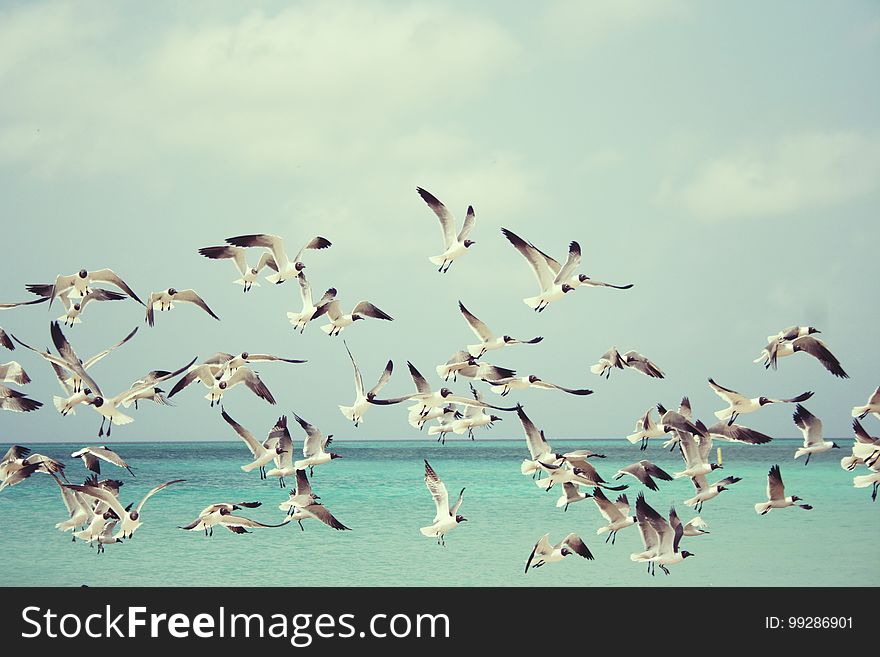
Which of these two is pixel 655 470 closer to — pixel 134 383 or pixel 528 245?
pixel 528 245

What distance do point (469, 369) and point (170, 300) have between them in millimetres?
4302

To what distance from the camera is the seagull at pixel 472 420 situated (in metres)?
16.6

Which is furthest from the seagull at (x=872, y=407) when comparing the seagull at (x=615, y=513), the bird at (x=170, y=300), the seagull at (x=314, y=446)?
the bird at (x=170, y=300)

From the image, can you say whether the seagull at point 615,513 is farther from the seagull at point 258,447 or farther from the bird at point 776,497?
the seagull at point 258,447

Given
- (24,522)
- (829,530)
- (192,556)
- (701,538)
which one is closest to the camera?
(192,556)

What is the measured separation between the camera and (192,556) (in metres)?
23.5

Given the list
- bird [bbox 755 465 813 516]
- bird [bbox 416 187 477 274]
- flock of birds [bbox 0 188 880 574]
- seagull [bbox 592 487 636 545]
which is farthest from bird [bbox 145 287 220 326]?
bird [bbox 755 465 813 516]

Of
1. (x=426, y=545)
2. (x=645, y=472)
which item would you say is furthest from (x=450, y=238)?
(x=426, y=545)

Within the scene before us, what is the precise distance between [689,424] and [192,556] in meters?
12.3

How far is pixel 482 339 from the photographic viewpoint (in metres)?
15.8

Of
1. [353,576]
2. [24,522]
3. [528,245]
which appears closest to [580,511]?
[353,576]

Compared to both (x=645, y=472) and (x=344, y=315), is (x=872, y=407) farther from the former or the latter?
(x=344, y=315)

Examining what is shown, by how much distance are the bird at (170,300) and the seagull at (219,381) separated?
0.76m
